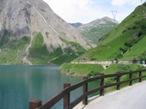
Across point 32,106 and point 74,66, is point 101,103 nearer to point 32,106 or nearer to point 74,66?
point 32,106

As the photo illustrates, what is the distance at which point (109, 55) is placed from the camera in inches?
7530

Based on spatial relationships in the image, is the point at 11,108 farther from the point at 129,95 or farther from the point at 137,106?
the point at 137,106

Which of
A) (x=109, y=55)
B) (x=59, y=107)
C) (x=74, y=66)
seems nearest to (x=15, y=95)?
(x=59, y=107)

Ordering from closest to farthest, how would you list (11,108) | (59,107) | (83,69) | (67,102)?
(67,102) → (59,107) → (11,108) → (83,69)

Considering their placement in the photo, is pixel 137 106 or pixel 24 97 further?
pixel 24 97

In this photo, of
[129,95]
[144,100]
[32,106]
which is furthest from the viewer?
[129,95]

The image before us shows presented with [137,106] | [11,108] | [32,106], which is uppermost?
[32,106]

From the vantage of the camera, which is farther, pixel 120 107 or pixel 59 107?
pixel 59 107

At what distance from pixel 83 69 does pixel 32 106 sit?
5841 inches

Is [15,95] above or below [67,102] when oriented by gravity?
below

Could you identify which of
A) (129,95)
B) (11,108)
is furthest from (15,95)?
(129,95)

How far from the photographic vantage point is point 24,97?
79.1 metres

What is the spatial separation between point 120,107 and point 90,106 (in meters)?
1.84

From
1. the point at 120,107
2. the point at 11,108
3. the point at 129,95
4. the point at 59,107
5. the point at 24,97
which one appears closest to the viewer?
the point at 120,107
